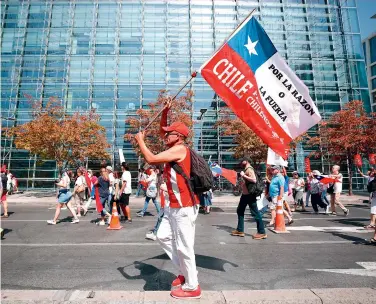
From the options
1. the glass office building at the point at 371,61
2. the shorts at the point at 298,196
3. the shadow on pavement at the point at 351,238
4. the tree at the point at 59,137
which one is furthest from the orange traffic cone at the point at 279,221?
the glass office building at the point at 371,61

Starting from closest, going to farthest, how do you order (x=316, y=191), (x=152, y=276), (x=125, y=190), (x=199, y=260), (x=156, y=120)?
(x=152, y=276)
(x=199, y=260)
(x=125, y=190)
(x=316, y=191)
(x=156, y=120)

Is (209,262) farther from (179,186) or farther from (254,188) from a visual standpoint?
(254,188)

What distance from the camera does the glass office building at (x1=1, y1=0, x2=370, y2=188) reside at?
26.7 m

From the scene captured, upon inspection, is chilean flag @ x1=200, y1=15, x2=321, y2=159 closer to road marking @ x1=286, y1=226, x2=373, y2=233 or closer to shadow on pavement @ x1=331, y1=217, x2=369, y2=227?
road marking @ x1=286, y1=226, x2=373, y2=233

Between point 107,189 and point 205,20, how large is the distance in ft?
85.0

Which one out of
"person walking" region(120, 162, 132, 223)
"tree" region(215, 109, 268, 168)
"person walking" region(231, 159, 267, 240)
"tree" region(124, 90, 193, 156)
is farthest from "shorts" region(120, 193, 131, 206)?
"tree" region(215, 109, 268, 168)

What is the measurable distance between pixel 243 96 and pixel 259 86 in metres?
→ 0.34

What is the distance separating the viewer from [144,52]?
28.3 metres

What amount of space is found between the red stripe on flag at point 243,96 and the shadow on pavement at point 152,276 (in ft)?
9.00

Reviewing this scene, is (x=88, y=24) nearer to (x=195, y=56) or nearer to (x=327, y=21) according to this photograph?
(x=195, y=56)

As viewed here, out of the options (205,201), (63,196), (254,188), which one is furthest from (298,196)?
(63,196)

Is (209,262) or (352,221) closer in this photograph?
(209,262)

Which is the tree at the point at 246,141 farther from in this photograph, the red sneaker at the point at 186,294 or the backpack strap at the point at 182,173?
the red sneaker at the point at 186,294

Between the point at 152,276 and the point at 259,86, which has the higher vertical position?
the point at 259,86
